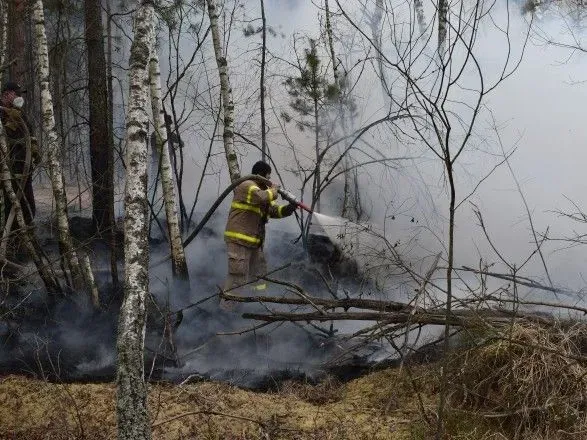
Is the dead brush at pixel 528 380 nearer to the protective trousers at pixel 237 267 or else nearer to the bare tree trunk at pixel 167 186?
the protective trousers at pixel 237 267

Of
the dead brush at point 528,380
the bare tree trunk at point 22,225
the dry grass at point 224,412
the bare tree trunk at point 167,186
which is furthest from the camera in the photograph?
the bare tree trunk at point 167,186

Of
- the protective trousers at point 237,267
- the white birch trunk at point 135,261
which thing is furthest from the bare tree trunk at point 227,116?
the white birch trunk at point 135,261

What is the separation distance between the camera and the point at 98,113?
10.1 m

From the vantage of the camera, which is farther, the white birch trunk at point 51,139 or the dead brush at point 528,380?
the white birch trunk at point 51,139

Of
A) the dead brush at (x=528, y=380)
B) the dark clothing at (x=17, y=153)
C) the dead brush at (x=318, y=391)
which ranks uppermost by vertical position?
the dark clothing at (x=17, y=153)

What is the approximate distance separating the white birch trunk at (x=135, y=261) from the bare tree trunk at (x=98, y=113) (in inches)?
209

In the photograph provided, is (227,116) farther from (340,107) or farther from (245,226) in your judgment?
(340,107)

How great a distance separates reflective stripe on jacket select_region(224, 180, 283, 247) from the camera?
7895mm

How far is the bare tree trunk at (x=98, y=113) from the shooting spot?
9.86 m

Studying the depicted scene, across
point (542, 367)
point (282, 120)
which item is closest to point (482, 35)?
point (282, 120)

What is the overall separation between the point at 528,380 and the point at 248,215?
4.06 metres

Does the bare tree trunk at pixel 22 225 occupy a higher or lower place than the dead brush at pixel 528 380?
higher

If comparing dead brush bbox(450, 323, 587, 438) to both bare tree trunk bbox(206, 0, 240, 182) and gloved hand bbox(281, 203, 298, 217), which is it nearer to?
gloved hand bbox(281, 203, 298, 217)

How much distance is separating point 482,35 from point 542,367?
882cm
